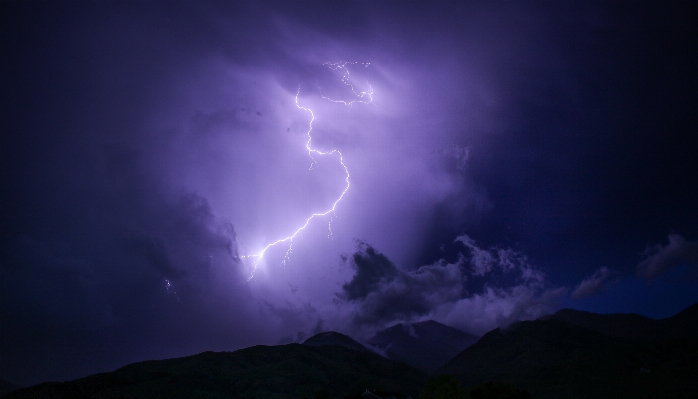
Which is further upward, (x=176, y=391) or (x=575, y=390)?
(x=176, y=391)

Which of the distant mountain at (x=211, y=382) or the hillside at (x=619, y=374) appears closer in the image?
the hillside at (x=619, y=374)

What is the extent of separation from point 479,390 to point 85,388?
133m

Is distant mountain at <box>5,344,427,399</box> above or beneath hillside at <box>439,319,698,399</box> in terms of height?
above

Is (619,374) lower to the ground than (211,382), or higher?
lower

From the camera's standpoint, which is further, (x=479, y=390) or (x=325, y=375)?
(x=325, y=375)

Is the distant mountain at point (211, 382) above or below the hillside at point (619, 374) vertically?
above

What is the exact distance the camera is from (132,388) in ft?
465

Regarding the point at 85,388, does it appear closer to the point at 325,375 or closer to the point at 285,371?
the point at 285,371

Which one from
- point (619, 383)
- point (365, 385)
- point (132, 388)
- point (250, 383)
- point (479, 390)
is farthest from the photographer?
point (365, 385)

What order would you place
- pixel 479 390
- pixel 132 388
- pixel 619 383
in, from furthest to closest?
pixel 132 388
pixel 619 383
pixel 479 390

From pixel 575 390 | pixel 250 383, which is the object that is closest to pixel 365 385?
pixel 250 383

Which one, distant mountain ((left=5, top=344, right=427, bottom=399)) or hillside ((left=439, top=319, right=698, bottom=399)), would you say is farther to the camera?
distant mountain ((left=5, top=344, right=427, bottom=399))

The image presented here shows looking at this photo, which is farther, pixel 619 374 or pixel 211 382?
pixel 211 382

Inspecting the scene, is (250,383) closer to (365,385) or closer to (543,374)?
(365,385)
